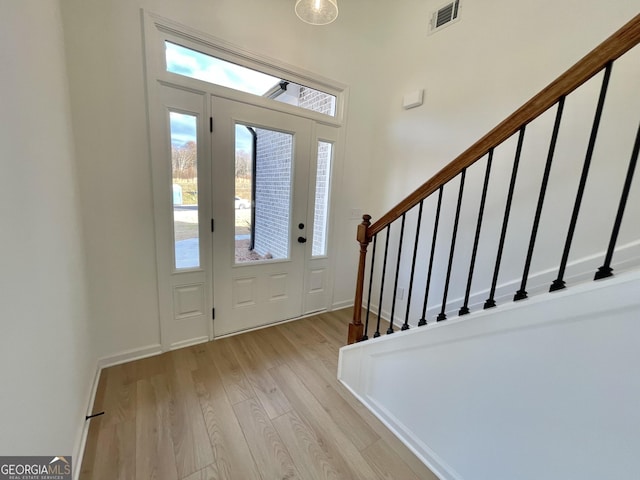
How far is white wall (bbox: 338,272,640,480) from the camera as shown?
28.6 inches

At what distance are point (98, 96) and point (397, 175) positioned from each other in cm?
253

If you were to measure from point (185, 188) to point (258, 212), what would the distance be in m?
0.64

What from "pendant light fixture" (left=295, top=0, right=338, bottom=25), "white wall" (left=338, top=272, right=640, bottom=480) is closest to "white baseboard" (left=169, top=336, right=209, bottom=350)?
"white wall" (left=338, top=272, right=640, bottom=480)

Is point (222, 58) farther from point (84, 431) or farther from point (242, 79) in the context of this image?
point (84, 431)

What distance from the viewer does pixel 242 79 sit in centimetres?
213

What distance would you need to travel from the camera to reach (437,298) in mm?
2400

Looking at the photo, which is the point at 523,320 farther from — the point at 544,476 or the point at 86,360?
the point at 86,360

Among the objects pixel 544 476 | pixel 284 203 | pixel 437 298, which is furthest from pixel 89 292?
pixel 437 298

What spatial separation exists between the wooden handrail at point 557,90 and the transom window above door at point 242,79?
1.74 metres

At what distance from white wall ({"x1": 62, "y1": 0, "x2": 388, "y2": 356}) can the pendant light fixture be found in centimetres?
61

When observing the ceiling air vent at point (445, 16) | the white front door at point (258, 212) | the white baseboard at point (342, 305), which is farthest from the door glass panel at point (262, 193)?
the ceiling air vent at point (445, 16)

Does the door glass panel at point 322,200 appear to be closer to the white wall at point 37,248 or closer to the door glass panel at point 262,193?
the door glass panel at point 262,193

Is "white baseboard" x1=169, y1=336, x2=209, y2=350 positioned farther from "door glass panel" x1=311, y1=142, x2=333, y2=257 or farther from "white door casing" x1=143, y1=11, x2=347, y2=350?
"door glass panel" x1=311, y1=142, x2=333, y2=257

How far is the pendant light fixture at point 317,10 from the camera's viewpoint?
1600 mm
